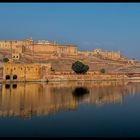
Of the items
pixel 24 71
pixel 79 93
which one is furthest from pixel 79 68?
pixel 79 93

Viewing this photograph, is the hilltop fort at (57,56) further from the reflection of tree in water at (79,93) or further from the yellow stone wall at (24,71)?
the reflection of tree in water at (79,93)

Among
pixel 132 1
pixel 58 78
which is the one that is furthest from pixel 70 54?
pixel 132 1

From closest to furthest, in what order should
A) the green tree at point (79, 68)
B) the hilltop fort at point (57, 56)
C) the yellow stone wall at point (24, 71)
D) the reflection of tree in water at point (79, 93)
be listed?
1. the reflection of tree in water at point (79, 93)
2. the yellow stone wall at point (24, 71)
3. the green tree at point (79, 68)
4. the hilltop fort at point (57, 56)

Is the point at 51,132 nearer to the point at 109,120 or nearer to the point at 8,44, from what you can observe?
the point at 109,120

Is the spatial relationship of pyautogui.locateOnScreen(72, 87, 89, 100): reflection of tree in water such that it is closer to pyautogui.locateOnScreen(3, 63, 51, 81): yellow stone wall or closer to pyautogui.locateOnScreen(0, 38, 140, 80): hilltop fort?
pyautogui.locateOnScreen(3, 63, 51, 81): yellow stone wall

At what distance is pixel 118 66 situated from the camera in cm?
5044

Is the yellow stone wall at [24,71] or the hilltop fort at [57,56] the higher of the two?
the hilltop fort at [57,56]

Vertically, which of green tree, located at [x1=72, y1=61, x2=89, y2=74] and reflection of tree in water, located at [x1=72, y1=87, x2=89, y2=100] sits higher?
green tree, located at [x1=72, y1=61, x2=89, y2=74]

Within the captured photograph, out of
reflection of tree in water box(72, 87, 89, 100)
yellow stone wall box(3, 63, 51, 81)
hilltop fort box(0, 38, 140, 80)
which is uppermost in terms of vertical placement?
hilltop fort box(0, 38, 140, 80)

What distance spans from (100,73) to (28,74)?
1020 cm

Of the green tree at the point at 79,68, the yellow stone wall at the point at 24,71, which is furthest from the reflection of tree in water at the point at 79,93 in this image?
the green tree at the point at 79,68

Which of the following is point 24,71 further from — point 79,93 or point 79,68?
point 79,93

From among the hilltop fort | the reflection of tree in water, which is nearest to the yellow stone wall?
the hilltop fort

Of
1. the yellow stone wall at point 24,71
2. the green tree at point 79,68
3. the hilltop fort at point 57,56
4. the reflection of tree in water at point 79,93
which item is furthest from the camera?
the hilltop fort at point 57,56
